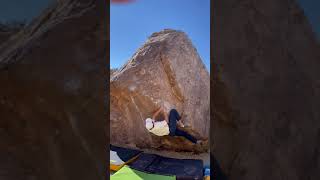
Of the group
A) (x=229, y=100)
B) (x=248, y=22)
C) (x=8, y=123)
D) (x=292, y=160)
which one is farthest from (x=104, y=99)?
(x=292, y=160)

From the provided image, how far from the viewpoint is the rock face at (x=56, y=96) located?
89 cm

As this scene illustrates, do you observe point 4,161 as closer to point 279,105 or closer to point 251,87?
point 251,87

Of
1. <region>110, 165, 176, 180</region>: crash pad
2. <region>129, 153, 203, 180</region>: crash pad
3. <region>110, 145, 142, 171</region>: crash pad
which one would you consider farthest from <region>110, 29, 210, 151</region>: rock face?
<region>110, 165, 176, 180</region>: crash pad

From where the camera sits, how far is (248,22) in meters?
1.12

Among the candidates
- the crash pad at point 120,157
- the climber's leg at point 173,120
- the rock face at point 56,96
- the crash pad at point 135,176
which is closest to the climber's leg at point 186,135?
the climber's leg at point 173,120

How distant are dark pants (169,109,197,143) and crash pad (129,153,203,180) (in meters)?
1.48

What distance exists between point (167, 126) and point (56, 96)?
5.98 m

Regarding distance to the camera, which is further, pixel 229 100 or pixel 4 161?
pixel 229 100

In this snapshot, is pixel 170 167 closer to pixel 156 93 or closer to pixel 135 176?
pixel 135 176

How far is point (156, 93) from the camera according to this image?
6703 mm

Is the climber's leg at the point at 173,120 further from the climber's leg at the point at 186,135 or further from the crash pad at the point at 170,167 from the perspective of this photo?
the crash pad at the point at 170,167

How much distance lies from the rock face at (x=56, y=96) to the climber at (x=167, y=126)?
18.3ft

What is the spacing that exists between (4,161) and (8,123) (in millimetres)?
137

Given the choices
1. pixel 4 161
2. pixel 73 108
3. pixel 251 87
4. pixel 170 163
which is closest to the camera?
pixel 4 161
